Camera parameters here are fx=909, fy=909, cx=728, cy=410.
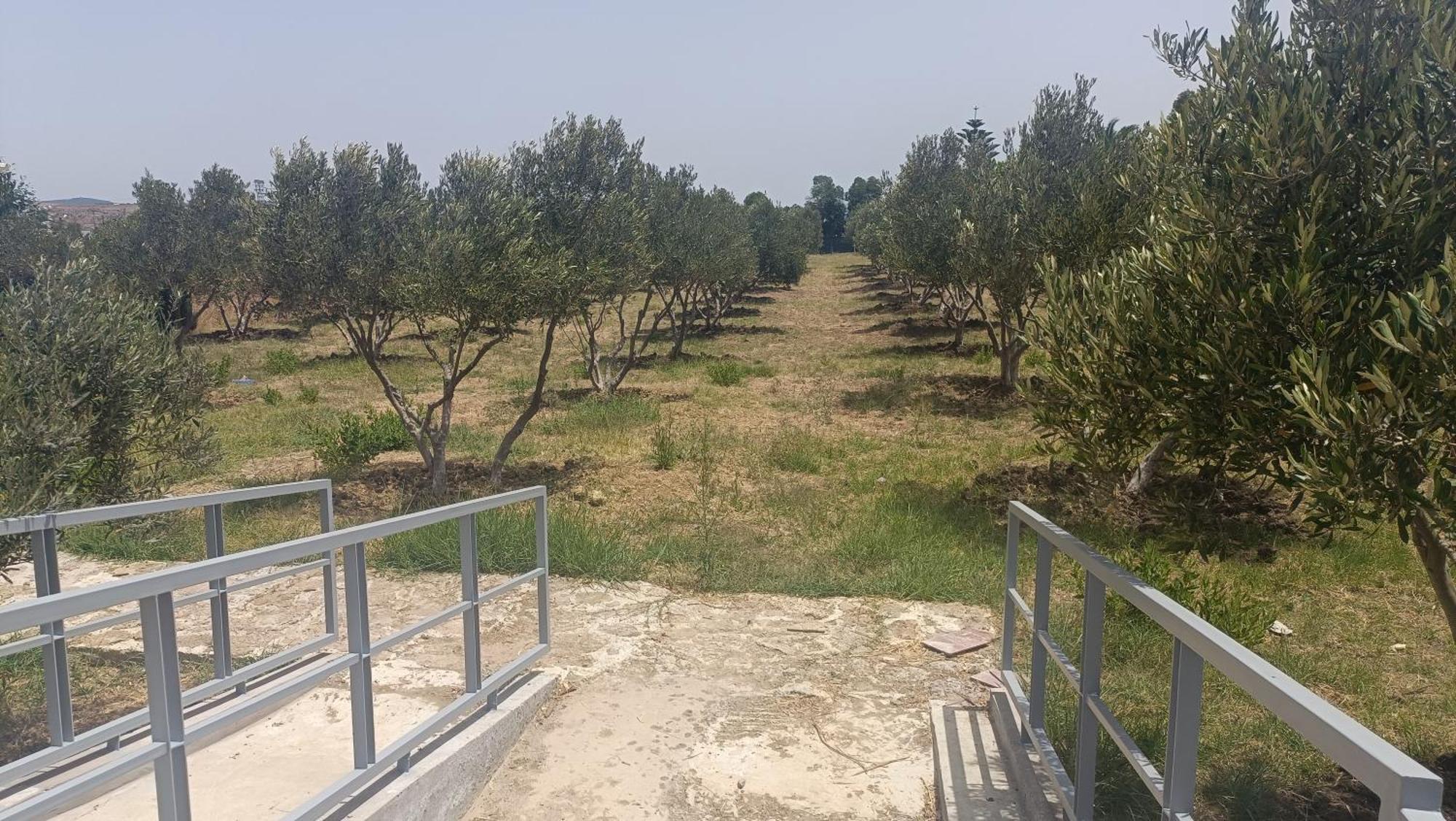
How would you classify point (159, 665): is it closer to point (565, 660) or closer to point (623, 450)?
point (565, 660)

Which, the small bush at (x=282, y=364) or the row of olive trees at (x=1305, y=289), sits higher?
the row of olive trees at (x=1305, y=289)

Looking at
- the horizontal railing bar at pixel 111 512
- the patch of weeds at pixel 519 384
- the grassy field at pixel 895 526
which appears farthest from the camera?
the patch of weeds at pixel 519 384

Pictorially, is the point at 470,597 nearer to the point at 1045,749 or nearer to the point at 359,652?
the point at 359,652

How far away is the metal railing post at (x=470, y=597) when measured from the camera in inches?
176

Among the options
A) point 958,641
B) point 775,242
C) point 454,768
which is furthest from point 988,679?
point 775,242

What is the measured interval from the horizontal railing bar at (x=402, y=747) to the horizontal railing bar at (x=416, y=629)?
1.32ft

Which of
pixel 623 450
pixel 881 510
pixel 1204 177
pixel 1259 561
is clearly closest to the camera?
pixel 1204 177

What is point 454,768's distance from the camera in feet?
13.9

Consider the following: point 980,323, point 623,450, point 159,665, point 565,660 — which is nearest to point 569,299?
point 623,450

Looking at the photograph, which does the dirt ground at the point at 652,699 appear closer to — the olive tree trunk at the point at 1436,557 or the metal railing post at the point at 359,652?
the metal railing post at the point at 359,652

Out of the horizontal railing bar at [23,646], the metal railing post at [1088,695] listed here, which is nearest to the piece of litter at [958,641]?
the metal railing post at [1088,695]

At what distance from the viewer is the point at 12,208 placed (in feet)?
93.2

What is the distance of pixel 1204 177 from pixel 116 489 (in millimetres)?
9208

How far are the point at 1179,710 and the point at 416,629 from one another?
9.98ft
